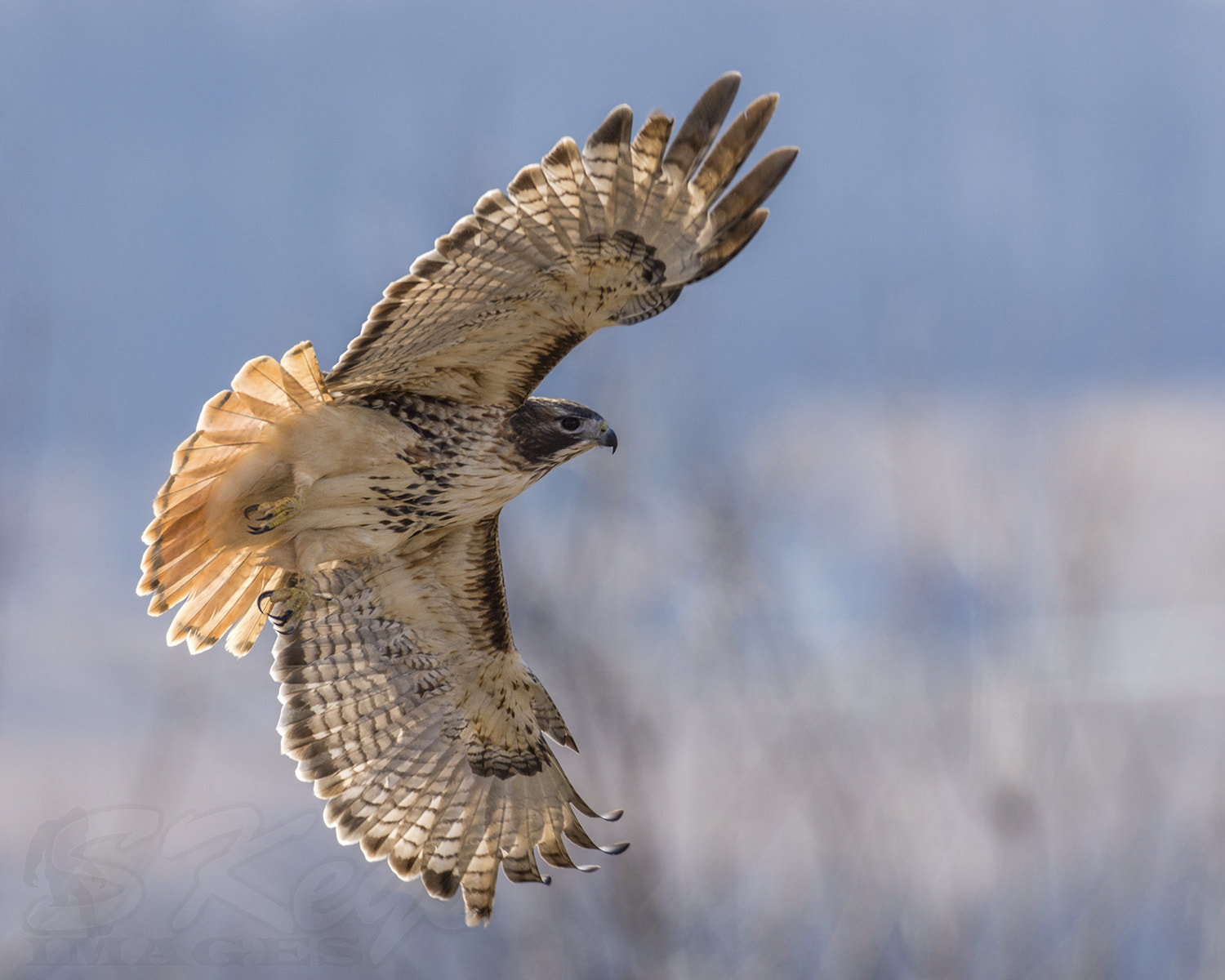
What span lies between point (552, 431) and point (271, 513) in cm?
115

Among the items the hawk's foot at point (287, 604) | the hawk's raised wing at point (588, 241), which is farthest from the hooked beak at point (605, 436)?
the hawk's foot at point (287, 604)

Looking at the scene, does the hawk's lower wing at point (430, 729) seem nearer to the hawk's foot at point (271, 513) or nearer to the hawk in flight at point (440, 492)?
the hawk in flight at point (440, 492)

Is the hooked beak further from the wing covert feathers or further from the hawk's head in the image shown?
the wing covert feathers

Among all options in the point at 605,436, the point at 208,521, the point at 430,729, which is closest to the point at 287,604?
the point at 208,521

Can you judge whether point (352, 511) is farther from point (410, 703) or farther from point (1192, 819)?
point (1192, 819)

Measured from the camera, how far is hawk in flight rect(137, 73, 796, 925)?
4.11 meters

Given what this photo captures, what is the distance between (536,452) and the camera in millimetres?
4879

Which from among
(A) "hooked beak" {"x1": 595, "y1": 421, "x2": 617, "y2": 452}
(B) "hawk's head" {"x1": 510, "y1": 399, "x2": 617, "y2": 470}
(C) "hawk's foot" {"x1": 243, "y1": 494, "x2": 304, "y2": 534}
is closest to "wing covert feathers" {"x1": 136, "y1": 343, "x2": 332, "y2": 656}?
(C) "hawk's foot" {"x1": 243, "y1": 494, "x2": 304, "y2": 534}

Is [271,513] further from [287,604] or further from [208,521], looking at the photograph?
[287,604]

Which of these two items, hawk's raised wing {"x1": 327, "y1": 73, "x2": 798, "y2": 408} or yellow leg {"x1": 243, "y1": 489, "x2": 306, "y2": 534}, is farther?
yellow leg {"x1": 243, "y1": 489, "x2": 306, "y2": 534}

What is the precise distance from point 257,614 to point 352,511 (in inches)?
31.7

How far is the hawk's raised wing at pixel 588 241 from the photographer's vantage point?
4.03 metres

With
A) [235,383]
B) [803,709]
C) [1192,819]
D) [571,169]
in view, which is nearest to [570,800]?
[235,383]

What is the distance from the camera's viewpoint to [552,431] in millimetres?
4902
